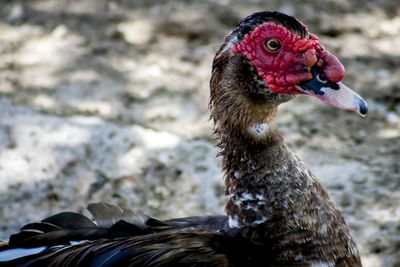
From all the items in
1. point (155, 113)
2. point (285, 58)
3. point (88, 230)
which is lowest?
point (88, 230)

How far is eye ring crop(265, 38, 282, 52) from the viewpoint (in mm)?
4082

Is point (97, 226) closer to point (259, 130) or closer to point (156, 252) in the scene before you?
point (156, 252)

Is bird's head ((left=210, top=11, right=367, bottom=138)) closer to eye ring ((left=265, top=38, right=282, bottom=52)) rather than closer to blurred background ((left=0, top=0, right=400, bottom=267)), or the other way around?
eye ring ((left=265, top=38, right=282, bottom=52))

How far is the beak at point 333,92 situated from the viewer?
155 inches

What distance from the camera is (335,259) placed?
4.08 metres

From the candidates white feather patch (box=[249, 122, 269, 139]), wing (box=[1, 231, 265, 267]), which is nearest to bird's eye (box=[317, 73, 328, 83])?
white feather patch (box=[249, 122, 269, 139])

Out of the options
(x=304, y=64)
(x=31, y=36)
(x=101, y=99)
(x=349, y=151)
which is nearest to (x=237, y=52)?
(x=304, y=64)

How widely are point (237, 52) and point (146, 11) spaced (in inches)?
154

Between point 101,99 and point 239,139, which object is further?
point 101,99

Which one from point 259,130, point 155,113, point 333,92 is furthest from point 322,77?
point 155,113

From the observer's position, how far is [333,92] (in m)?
4.00

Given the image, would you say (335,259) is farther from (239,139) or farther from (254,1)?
(254,1)

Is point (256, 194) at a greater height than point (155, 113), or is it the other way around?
point (155, 113)

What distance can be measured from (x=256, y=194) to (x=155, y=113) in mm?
2644
